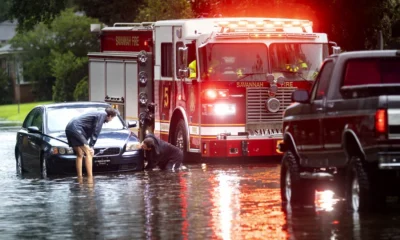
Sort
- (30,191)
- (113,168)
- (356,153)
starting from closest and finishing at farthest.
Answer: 1. (356,153)
2. (30,191)
3. (113,168)

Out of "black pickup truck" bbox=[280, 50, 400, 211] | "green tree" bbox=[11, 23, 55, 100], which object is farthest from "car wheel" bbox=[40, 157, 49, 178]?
"green tree" bbox=[11, 23, 55, 100]

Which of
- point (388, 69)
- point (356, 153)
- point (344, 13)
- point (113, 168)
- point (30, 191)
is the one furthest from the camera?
point (344, 13)

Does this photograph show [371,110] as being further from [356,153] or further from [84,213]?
[84,213]

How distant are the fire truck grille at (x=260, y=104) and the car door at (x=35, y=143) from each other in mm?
4130

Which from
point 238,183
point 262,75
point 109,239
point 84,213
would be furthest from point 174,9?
point 109,239

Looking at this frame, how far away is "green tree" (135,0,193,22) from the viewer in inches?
1875

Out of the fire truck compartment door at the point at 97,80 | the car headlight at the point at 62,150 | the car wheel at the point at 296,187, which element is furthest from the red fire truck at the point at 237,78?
the car wheel at the point at 296,187

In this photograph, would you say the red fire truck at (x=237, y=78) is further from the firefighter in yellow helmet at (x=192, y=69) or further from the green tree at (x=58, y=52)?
the green tree at (x=58, y=52)

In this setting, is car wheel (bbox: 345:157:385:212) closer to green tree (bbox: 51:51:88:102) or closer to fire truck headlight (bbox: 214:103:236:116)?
fire truck headlight (bbox: 214:103:236:116)

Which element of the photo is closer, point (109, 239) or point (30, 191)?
point (109, 239)

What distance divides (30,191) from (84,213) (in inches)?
166

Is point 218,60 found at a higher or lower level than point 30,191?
higher

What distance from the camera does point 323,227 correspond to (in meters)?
14.3

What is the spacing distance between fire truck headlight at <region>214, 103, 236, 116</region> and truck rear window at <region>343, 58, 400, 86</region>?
9.36 metres
